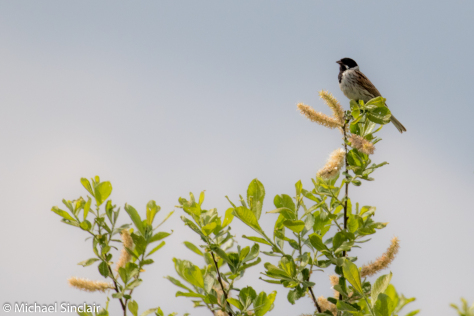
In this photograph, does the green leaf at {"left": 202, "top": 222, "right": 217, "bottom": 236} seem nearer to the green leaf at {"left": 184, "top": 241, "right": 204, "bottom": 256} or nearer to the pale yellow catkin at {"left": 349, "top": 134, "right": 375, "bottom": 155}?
the green leaf at {"left": 184, "top": 241, "right": 204, "bottom": 256}

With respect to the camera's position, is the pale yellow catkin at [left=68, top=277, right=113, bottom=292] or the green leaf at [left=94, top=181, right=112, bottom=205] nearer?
the pale yellow catkin at [left=68, top=277, right=113, bottom=292]

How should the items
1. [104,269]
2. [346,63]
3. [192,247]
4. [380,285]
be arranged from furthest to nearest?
[346,63] → [192,247] → [104,269] → [380,285]

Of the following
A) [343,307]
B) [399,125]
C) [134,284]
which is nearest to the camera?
[343,307]

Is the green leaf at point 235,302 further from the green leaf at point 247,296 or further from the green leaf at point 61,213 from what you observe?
the green leaf at point 61,213

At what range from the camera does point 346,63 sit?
415 inches

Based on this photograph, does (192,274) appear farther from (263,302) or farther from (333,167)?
(333,167)

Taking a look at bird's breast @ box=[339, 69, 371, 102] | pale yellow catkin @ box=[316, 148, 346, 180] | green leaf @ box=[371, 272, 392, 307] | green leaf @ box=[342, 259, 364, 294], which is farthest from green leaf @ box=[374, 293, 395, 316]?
bird's breast @ box=[339, 69, 371, 102]

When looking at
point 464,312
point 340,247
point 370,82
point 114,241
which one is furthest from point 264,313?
point 370,82

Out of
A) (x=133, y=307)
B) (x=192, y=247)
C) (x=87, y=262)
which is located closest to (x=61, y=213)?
(x=87, y=262)

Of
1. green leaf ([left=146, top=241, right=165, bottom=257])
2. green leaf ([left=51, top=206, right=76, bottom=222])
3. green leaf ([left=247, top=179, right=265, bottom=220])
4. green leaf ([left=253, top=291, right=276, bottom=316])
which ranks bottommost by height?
green leaf ([left=253, top=291, right=276, bottom=316])

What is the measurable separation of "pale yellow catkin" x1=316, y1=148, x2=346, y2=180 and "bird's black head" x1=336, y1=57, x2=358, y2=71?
7.07 metres

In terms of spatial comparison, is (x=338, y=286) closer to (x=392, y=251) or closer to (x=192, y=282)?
(x=392, y=251)

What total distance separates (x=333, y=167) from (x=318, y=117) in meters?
0.38

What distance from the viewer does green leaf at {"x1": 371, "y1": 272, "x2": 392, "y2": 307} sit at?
9.38ft
